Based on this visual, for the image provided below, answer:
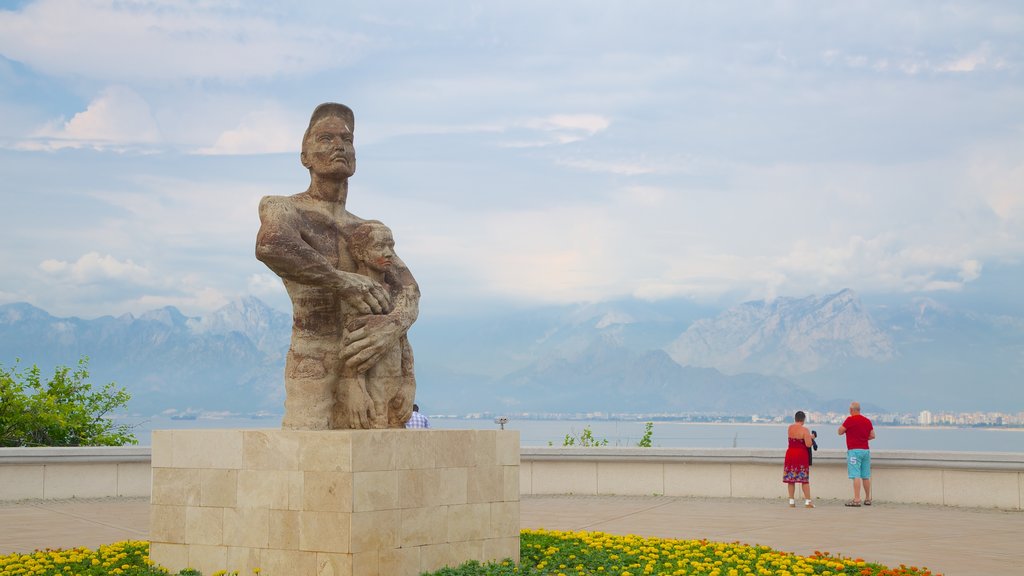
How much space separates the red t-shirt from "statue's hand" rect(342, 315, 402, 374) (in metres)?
8.81

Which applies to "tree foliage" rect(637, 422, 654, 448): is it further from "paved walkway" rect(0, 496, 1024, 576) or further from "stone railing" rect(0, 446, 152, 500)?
"stone railing" rect(0, 446, 152, 500)

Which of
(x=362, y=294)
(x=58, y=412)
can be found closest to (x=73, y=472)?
(x=58, y=412)

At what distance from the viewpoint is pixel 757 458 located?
16.5 metres

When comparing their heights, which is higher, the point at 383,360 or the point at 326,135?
the point at 326,135

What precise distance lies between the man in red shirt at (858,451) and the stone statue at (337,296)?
8.33 metres

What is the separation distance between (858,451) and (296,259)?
9.90 metres

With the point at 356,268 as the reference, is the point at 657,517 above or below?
below

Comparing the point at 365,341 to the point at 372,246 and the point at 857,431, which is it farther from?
the point at 857,431

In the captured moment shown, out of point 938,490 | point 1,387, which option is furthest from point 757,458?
point 1,387

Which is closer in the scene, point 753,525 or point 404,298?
point 404,298

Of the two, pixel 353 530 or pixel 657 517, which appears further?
pixel 657 517

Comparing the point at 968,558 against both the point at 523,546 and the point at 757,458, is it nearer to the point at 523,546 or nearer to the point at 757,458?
the point at 523,546

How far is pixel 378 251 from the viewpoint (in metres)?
9.53

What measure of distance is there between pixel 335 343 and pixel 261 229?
3.88 ft
